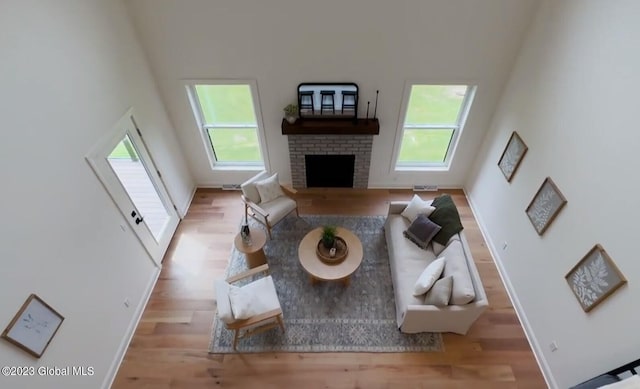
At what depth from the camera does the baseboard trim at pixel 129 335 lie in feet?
11.4

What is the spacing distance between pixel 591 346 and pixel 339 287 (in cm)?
267

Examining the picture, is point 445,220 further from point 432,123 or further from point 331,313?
point 331,313

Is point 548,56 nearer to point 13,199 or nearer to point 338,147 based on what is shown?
point 338,147

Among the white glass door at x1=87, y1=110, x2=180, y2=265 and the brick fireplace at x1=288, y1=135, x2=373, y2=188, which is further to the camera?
the brick fireplace at x1=288, y1=135, x2=373, y2=188

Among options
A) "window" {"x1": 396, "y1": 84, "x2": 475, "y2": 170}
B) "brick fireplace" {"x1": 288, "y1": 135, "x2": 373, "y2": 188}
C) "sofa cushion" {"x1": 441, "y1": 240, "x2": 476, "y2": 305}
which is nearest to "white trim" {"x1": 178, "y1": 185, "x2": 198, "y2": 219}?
Answer: "brick fireplace" {"x1": 288, "y1": 135, "x2": 373, "y2": 188}

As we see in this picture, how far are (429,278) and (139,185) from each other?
4.11 metres

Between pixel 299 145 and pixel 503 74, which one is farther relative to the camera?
pixel 299 145

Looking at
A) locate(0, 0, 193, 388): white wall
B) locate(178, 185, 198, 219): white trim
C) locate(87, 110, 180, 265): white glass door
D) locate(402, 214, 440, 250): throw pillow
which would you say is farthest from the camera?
locate(178, 185, 198, 219): white trim

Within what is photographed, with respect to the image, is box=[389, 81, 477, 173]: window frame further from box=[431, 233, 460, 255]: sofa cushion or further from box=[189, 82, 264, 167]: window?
box=[189, 82, 264, 167]: window

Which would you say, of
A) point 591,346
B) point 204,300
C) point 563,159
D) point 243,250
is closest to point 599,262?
point 591,346

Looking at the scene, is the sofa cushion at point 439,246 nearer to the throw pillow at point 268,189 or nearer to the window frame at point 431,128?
the window frame at point 431,128

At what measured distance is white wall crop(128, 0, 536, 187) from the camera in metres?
3.75

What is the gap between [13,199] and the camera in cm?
239

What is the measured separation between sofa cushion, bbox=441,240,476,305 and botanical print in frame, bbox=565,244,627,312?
937 mm
